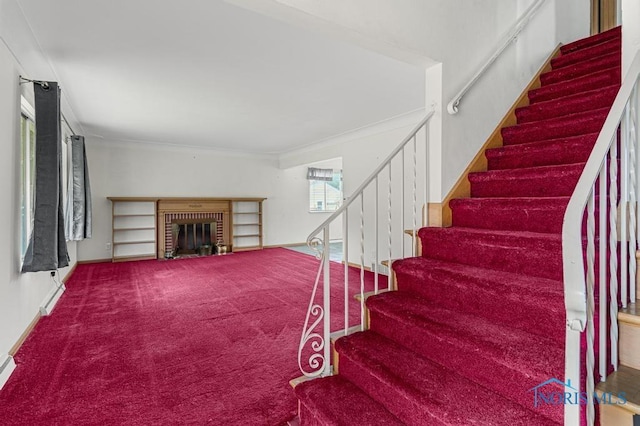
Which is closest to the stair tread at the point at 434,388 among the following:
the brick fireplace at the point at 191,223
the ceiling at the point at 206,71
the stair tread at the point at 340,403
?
the stair tread at the point at 340,403

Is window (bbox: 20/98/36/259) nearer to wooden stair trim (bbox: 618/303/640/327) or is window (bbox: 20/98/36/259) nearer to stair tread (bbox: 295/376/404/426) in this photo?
stair tread (bbox: 295/376/404/426)

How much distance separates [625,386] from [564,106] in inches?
94.4

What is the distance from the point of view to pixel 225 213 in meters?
8.38

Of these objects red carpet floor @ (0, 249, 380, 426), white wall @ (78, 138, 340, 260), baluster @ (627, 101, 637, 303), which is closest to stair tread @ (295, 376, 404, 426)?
red carpet floor @ (0, 249, 380, 426)

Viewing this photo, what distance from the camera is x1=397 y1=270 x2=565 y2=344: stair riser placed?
1.49 m

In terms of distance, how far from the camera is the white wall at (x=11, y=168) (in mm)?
2457

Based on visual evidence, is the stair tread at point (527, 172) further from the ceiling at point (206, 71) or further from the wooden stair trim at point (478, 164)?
the ceiling at point (206, 71)

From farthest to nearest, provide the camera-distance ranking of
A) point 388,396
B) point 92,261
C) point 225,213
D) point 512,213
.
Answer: point 225,213
point 92,261
point 512,213
point 388,396

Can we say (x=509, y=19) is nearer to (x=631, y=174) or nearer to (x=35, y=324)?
(x=631, y=174)

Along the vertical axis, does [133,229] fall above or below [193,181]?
below

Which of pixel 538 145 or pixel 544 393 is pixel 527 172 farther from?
pixel 544 393

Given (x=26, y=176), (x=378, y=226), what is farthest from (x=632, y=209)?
(x=26, y=176)

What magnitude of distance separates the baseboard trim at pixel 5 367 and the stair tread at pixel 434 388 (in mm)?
2279

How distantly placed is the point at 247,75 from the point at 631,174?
3.40m
